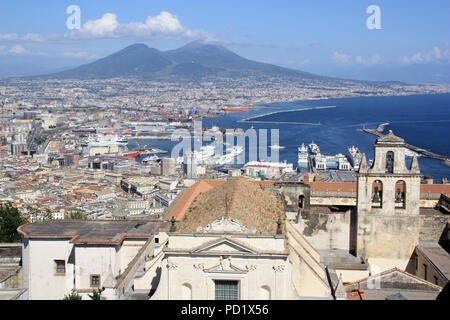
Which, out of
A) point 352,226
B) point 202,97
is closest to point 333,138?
point 352,226

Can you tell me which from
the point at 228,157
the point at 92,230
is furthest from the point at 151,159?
the point at 92,230

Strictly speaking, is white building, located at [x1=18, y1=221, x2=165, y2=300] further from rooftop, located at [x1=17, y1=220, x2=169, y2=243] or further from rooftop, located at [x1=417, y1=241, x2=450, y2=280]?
rooftop, located at [x1=417, y1=241, x2=450, y2=280]

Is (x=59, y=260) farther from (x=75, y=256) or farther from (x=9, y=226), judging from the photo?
(x=9, y=226)

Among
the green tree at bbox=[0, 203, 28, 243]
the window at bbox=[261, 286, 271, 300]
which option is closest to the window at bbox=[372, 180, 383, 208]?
the window at bbox=[261, 286, 271, 300]

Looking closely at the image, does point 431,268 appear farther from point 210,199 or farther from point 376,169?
point 210,199

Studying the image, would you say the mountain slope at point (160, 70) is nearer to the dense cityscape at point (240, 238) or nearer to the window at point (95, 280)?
the dense cityscape at point (240, 238)

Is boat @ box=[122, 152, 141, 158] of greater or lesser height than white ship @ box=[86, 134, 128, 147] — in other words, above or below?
below
